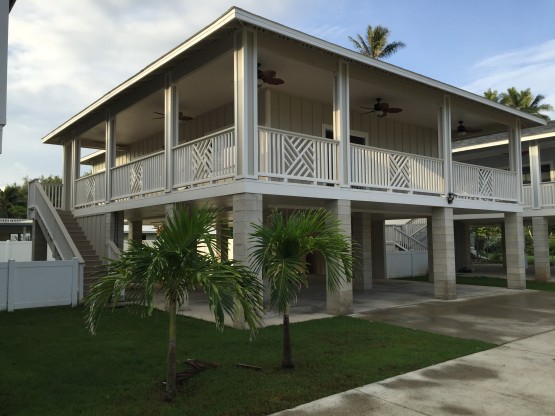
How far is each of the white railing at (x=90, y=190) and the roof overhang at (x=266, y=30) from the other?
189cm

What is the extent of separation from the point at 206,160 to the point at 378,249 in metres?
11.4

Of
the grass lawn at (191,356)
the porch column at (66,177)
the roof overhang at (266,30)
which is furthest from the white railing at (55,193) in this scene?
the grass lawn at (191,356)

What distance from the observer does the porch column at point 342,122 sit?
1034cm

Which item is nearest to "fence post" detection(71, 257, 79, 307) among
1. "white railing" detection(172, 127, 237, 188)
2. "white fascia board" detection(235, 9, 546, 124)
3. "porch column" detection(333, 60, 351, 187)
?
"white railing" detection(172, 127, 237, 188)

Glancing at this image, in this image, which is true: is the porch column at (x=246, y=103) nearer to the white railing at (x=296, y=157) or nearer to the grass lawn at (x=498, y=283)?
the white railing at (x=296, y=157)

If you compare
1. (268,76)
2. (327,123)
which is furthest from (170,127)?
(327,123)

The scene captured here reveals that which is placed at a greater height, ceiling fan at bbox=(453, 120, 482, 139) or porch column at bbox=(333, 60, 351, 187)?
ceiling fan at bbox=(453, 120, 482, 139)

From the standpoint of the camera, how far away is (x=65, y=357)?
639 centimetres

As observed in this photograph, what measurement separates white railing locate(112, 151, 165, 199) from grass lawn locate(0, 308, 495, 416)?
12.0 feet

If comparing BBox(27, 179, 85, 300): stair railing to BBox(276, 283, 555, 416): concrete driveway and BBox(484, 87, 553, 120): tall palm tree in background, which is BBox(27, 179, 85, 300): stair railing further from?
BBox(484, 87, 553, 120): tall palm tree in background

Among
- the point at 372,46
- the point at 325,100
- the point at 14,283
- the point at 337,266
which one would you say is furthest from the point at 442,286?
the point at 372,46

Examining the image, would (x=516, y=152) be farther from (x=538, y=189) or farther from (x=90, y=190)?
(x=90, y=190)

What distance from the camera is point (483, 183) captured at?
14438 millimetres

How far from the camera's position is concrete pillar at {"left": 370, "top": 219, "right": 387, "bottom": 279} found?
1912 cm
